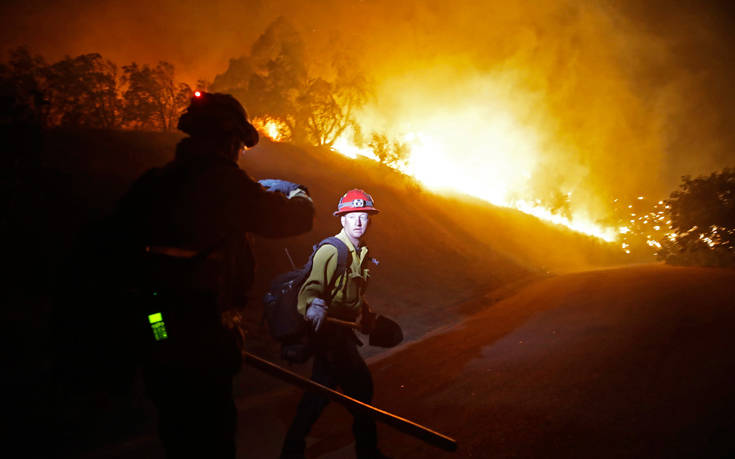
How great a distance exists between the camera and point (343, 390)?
3.11 meters

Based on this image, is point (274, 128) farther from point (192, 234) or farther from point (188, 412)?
point (188, 412)

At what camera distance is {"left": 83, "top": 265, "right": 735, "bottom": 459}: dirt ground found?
10.6 feet

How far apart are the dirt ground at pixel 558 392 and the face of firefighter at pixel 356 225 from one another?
2048 millimetres

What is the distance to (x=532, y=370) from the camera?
4977mm

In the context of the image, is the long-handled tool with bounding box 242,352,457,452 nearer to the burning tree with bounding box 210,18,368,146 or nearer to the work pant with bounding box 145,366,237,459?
the work pant with bounding box 145,366,237,459

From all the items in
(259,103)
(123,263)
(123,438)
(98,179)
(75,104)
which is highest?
(259,103)

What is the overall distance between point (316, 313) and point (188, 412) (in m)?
1.28

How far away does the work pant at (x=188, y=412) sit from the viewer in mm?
1731

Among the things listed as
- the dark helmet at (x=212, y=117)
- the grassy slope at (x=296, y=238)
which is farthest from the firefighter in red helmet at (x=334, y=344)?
the grassy slope at (x=296, y=238)

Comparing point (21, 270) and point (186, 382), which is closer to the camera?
point (186, 382)

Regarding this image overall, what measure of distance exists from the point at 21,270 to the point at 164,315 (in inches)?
365

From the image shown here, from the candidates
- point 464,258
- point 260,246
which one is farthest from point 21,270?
point 464,258

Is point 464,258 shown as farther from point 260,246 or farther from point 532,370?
point 532,370

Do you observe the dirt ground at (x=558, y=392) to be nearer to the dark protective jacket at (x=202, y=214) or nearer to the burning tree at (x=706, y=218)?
the dark protective jacket at (x=202, y=214)
